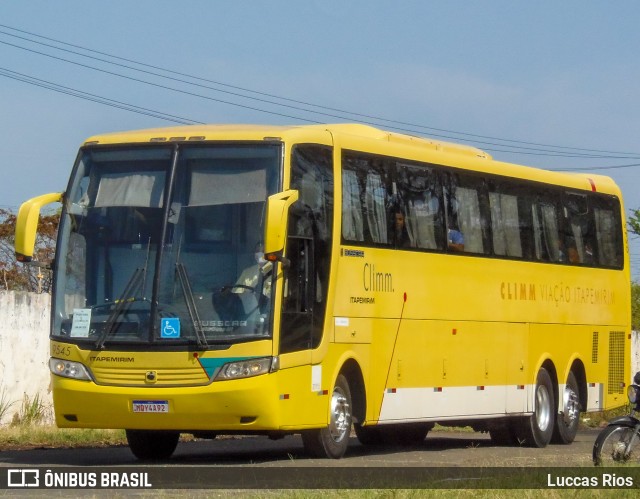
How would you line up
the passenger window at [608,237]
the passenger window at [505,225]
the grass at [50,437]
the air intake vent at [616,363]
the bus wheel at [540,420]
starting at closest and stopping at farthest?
the grass at [50,437], the passenger window at [505,225], the bus wheel at [540,420], the passenger window at [608,237], the air intake vent at [616,363]

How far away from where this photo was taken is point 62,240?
17297 mm

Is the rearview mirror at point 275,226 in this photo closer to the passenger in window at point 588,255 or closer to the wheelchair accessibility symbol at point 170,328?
the wheelchair accessibility symbol at point 170,328

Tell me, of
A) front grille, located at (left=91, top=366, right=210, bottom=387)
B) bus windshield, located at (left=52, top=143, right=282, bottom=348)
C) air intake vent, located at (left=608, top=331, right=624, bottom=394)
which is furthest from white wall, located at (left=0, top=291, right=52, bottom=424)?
air intake vent, located at (left=608, top=331, right=624, bottom=394)

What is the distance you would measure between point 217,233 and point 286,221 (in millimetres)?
784

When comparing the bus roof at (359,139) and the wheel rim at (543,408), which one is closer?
the bus roof at (359,139)

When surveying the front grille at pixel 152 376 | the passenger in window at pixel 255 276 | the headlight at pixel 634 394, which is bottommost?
the headlight at pixel 634 394

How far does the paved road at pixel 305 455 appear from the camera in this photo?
17609 mm

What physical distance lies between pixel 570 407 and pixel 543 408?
1.01 m

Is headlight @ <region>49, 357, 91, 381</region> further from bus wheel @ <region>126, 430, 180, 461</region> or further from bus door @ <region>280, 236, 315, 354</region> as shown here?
bus door @ <region>280, 236, 315, 354</region>

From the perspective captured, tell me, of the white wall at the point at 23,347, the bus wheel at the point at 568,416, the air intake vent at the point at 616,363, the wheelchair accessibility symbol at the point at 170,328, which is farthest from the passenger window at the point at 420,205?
the white wall at the point at 23,347

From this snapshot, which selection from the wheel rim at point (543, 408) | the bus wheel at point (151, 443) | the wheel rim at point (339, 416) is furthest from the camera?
the wheel rim at point (543, 408)

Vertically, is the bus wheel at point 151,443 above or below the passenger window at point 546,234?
below

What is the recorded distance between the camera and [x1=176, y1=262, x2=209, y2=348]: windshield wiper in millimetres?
16391

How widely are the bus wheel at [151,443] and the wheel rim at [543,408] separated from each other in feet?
21.8
